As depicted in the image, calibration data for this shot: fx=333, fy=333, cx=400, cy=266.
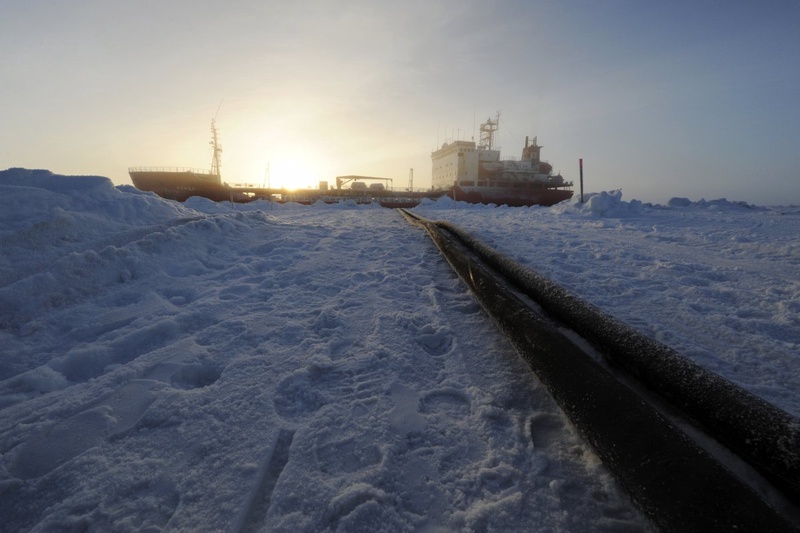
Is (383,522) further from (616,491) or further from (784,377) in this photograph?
(784,377)

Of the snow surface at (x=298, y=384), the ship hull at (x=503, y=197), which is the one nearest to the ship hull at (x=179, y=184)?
the ship hull at (x=503, y=197)

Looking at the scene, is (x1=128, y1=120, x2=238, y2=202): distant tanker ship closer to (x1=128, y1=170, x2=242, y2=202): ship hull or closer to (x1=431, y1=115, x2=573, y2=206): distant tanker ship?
(x1=128, y1=170, x2=242, y2=202): ship hull

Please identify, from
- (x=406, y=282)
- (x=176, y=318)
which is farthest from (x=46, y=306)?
(x=406, y=282)

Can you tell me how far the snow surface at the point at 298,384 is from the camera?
1.33m

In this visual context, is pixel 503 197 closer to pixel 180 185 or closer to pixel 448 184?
pixel 448 184

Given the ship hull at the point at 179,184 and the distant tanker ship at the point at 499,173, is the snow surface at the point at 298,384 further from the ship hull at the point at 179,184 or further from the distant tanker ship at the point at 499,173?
the distant tanker ship at the point at 499,173

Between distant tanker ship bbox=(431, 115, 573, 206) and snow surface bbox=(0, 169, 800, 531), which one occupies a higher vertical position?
distant tanker ship bbox=(431, 115, 573, 206)

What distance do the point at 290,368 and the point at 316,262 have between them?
3014 millimetres

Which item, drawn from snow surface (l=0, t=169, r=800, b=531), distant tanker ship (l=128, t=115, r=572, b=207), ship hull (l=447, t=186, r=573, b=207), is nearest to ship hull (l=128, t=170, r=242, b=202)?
distant tanker ship (l=128, t=115, r=572, b=207)

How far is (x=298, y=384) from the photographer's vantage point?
6.83 ft

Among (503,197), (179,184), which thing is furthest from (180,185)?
(503,197)

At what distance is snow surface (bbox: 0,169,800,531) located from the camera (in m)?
1.33

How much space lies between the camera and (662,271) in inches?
170

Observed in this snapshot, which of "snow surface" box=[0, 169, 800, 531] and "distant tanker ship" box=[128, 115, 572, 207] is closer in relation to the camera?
"snow surface" box=[0, 169, 800, 531]
